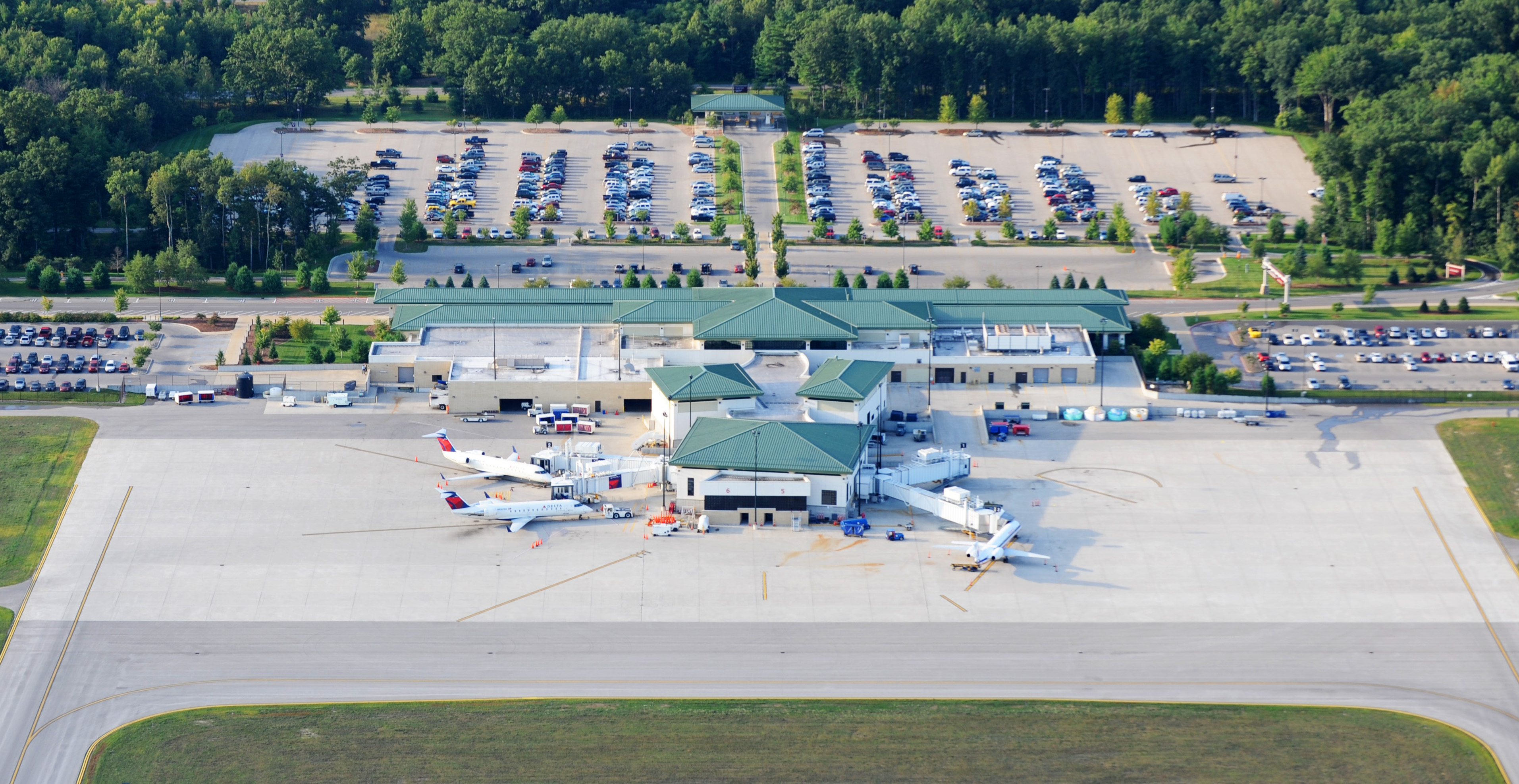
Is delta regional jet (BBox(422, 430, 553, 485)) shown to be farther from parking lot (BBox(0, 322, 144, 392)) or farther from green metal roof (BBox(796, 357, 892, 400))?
parking lot (BBox(0, 322, 144, 392))

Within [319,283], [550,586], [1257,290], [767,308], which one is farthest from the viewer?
[1257,290]

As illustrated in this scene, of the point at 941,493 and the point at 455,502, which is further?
the point at 941,493

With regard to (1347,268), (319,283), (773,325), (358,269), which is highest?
(358,269)

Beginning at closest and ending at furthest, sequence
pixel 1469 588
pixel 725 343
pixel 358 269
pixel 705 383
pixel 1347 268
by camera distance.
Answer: pixel 1469 588 → pixel 705 383 → pixel 725 343 → pixel 358 269 → pixel 1347 268

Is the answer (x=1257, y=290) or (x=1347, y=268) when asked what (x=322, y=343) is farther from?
(x=1347, y=268)

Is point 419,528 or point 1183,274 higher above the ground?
point 1183,274

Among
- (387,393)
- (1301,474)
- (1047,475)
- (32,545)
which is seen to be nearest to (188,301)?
(387,393)

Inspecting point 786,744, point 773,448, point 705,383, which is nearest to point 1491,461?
point 773,448
